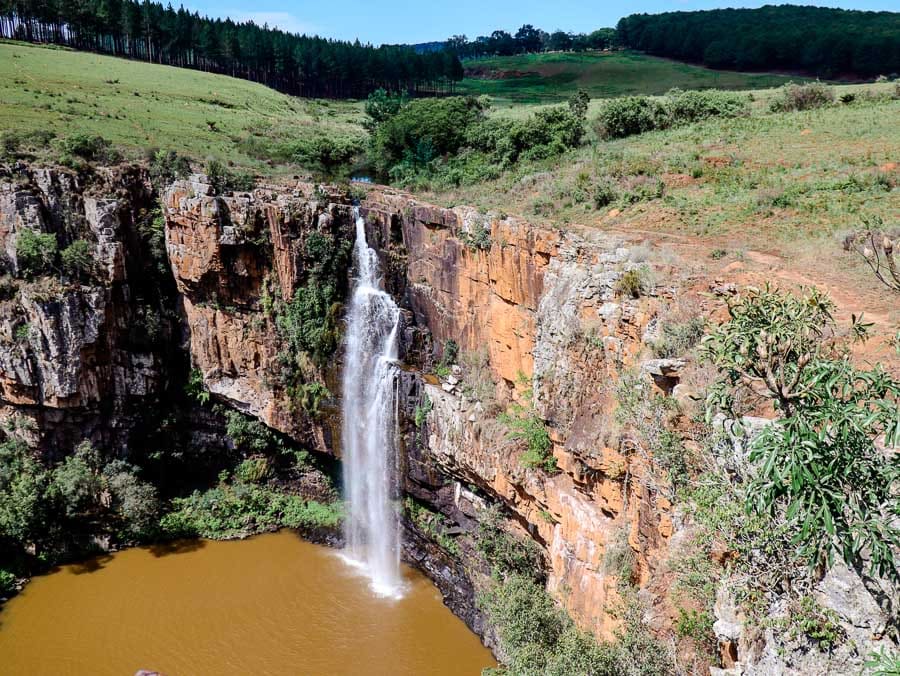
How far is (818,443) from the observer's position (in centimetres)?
598

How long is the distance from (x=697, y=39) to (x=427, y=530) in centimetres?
6074

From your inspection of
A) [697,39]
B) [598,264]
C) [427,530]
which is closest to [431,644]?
[427,530]

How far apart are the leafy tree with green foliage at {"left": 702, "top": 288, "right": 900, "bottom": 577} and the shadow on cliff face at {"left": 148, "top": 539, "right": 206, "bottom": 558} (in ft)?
68.3

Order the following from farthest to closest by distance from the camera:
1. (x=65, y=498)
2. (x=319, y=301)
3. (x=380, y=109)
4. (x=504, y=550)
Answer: (x=380, y=109)
(x=319, y=301)
(x=65, y=498)
(x=504, y=550)

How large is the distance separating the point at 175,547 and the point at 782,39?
188 feet

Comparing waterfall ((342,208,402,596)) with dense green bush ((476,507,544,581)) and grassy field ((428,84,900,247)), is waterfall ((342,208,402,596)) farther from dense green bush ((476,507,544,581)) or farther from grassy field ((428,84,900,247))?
grassy field ((428,84,900,247))

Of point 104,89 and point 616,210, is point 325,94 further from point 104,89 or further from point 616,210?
point 616,210

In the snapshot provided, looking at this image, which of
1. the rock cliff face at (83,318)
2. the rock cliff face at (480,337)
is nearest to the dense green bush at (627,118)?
the rock cliff face at (480,337)

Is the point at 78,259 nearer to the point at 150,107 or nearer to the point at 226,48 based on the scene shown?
the point at 150,107

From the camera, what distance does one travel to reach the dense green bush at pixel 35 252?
71.7 ft

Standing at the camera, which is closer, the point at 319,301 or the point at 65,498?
the point at 65,498

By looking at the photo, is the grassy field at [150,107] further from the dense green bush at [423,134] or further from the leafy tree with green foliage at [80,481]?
the leafy tree with green foliage at [80,481]

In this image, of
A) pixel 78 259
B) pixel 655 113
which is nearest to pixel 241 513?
pixel 78 259

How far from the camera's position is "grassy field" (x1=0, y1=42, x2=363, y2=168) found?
3014 cm
